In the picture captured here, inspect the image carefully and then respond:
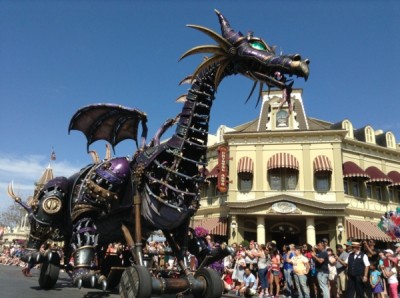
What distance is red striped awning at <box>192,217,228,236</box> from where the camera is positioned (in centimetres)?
2350

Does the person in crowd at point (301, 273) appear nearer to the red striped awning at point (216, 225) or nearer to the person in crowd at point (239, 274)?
the person in crowd at point (239, 274)

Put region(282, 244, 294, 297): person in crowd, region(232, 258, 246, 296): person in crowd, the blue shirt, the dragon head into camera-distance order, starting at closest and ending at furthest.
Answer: the dragon head → region(282, 244, 294, 297): person in crowd → the blue shirt → region(232, 258, 246, 296): person in crowd

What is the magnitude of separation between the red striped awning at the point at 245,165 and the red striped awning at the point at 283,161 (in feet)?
3.57

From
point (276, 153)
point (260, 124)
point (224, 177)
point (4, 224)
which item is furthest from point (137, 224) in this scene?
point (4, 224)

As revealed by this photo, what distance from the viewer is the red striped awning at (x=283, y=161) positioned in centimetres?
2305

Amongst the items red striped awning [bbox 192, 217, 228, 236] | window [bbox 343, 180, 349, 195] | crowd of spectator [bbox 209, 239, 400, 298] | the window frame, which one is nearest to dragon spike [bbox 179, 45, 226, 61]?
crowd of spectator [bbox 209, 239, 400, 298]

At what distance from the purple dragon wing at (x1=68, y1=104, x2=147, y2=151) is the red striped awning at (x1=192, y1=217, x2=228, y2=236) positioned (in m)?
16.5

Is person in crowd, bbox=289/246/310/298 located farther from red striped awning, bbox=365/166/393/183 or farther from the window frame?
red striped awning, bbox=365/166/393/183

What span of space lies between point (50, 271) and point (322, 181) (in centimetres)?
1959

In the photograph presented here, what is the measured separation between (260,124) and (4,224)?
54937 mm

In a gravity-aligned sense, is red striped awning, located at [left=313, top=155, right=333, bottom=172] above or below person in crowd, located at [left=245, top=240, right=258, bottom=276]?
above

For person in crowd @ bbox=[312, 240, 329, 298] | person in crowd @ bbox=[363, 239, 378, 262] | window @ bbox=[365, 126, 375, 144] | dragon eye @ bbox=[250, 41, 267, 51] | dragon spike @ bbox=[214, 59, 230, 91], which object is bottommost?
person in crowd @ bbox=[312, 240, 329, 298]

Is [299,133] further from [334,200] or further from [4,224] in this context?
[4,224]

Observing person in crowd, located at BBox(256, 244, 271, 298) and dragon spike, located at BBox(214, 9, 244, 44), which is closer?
dragon spike, located at BBox(214, 9, 244, 44)
